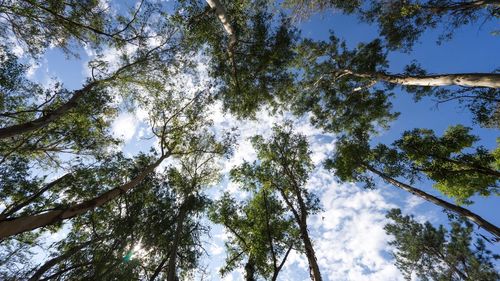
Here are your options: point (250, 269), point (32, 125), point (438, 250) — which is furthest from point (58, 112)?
point (438, 250)

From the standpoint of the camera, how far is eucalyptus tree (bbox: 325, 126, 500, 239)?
1187 cm

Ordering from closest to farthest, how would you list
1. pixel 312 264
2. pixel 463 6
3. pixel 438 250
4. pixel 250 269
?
pixel 312 264 < pixel 463 6 < pixel 250 269 < pixel 438 250

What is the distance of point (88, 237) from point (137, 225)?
2802 millimetres

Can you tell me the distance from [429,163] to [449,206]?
339 centimetres

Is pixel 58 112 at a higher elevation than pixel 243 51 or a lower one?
lower

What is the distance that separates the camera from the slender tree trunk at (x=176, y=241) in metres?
9.01

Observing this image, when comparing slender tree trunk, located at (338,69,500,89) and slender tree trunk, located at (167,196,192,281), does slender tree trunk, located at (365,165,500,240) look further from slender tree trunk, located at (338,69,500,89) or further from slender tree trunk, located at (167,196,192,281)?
slender tree trunk, located at (167,196,192,281)

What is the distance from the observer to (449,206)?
33.0 feet

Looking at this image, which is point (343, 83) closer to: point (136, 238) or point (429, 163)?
point (429, 163)

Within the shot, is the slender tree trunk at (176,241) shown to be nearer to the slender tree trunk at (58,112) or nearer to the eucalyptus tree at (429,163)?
the slender tree trunk at (58,112)

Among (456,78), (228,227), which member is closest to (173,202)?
(228,227)

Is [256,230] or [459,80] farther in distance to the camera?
[256,230]

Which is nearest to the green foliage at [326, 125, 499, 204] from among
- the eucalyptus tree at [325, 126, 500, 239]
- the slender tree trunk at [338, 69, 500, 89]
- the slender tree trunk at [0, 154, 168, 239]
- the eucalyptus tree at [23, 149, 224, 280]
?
the eucalyptus tree at [325, 126, 500, 239]

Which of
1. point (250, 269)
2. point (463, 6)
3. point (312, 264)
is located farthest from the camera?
point (250, 269)
